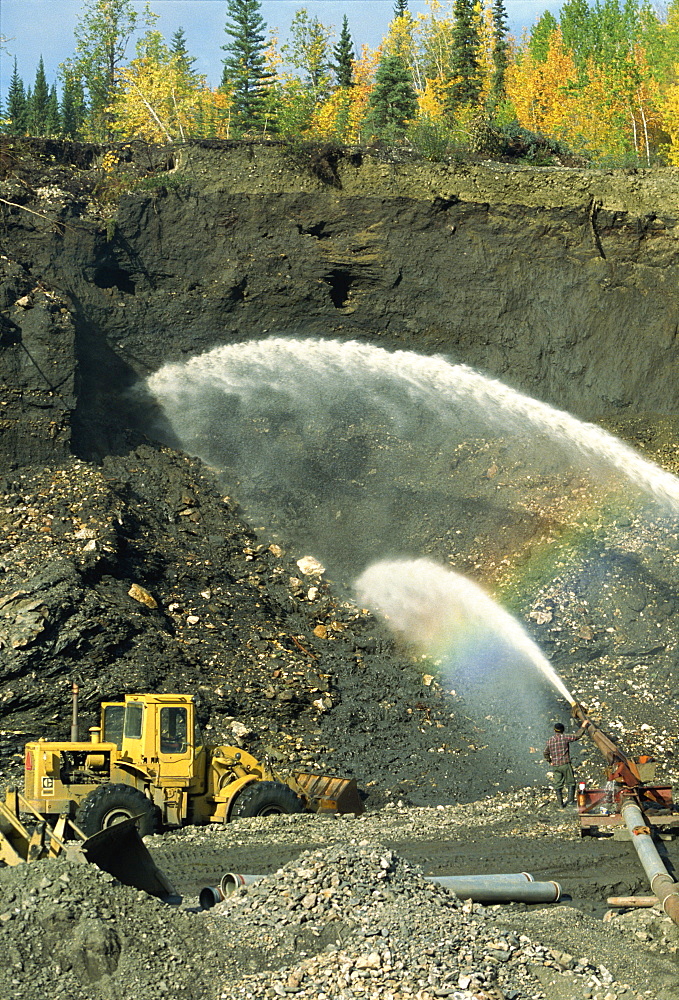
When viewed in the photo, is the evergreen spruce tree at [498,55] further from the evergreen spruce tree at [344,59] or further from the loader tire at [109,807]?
the loader tire at [109,807]

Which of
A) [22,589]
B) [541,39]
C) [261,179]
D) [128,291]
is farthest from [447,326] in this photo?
[541,39]

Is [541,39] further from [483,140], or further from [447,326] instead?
[447,326]

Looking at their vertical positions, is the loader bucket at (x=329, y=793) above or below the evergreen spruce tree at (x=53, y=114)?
below

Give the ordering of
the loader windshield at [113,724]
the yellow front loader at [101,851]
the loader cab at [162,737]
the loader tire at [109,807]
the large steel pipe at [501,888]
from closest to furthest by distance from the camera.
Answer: the yellow front loader at [101,851], the large steel pipe at [501,888], the loader tire at [109,807], the loader cab at [162,737], the loader windshield at [113,724]

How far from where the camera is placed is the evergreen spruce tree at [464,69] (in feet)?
163

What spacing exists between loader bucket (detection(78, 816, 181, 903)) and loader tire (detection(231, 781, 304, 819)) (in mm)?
4422

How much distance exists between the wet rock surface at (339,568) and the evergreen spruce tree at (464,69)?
17.6 metres

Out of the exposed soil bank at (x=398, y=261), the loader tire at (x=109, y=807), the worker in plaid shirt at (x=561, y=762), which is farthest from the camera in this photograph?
the exposed soil bank at (x=398, y=261)

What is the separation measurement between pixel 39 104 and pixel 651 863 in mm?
85271

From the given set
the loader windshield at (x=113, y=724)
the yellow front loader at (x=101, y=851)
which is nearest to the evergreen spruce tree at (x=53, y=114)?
the loader windshield at (x=113, y=724)

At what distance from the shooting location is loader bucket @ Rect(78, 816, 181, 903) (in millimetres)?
10750

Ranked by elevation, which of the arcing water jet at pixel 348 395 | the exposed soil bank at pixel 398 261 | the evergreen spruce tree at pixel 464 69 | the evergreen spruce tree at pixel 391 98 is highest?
the evergreen spruce tree at pixel 464 69

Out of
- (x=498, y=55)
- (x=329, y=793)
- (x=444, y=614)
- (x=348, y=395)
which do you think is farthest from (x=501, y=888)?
(x=498, y=55)

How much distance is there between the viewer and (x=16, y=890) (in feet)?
31.1
